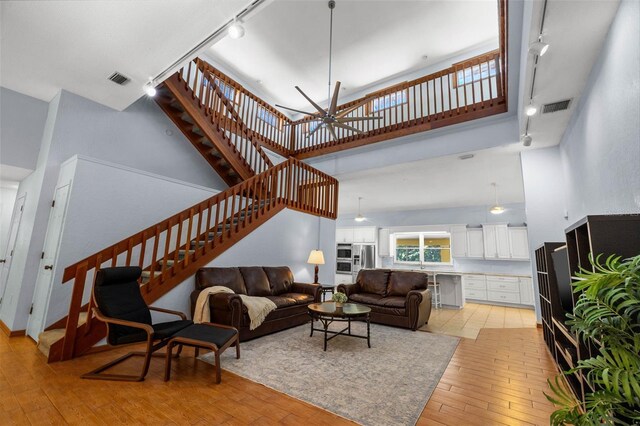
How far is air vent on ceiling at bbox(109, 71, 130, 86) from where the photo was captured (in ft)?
12.2

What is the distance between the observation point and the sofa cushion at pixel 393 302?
469cm

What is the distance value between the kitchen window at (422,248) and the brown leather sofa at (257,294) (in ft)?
19.1

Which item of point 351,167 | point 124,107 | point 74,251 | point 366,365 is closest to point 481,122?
point 351,167

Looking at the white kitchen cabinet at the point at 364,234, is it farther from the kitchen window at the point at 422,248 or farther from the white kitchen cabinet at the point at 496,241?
the white kitchen cabinet at the point at 496,241

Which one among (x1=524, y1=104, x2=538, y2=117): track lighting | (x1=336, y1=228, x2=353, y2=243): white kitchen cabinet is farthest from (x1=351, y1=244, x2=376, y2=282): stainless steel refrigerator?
(x1=524, y1=104, x2=538, y2=117): track lighting

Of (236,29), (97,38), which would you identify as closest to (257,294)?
(236,29)

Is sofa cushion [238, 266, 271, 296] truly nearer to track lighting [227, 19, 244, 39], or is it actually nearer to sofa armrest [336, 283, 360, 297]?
sofa armrest [336, 283, 360, 297]

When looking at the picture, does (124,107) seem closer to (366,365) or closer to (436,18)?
(366,365)

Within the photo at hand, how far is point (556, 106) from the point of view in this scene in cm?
355

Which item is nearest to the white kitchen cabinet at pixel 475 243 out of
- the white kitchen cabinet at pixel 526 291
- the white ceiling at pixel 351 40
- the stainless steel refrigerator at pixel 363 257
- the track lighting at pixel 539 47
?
the white kitchen cabinet at pixel 526 291

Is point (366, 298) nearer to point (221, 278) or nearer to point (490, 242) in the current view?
point (221, 278)

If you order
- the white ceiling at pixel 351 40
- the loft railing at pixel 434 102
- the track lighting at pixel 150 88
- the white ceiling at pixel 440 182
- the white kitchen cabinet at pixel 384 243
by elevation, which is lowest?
the white kitchen cabinet at pixel 384 243

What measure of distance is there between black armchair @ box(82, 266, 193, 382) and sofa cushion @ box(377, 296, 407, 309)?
3141 mm

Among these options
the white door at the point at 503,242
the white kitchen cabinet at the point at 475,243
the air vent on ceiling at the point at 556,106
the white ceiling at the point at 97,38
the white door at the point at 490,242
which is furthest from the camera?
the white kitchen cabinet at the point at 475,243
